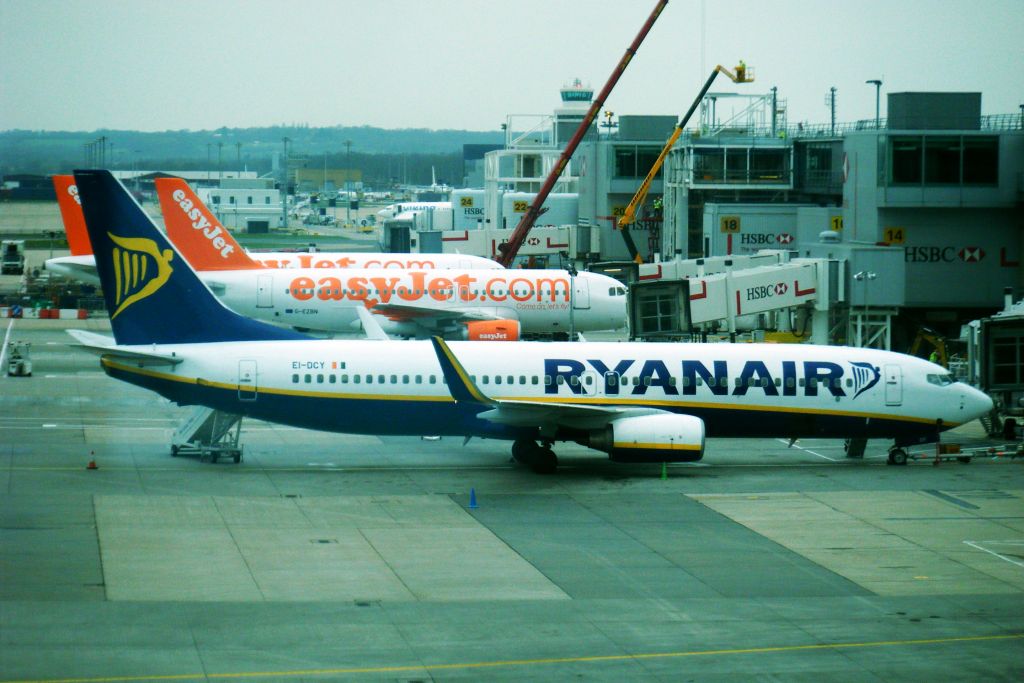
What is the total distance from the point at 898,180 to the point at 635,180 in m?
34.5

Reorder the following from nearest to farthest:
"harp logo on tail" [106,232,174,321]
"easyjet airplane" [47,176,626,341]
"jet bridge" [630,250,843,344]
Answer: "harp logo on tail" [106,232,174,321], "jet bridge" [630,250,843,344], "easyjet airplane" [47,176,626,341]

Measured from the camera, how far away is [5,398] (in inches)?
1879

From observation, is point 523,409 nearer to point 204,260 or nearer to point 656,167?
point 204,260

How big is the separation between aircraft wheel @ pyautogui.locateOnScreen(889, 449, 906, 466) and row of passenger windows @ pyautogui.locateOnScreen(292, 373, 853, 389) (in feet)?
9.93

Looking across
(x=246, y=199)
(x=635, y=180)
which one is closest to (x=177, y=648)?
(x=635, y=180)

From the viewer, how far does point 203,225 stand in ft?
206

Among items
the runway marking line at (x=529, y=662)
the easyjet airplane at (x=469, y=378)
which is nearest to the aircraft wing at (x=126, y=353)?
the easyjet airplane at (x=469, y=378)

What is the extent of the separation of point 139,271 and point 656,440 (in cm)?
1470

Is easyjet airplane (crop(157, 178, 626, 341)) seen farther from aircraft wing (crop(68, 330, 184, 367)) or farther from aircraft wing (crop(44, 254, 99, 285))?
aircraft wing (crop(68, 330, 184, 367))

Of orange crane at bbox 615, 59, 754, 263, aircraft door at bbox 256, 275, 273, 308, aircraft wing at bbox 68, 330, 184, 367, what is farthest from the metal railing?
aircraft wing at bbox 68, 330, 184, 367

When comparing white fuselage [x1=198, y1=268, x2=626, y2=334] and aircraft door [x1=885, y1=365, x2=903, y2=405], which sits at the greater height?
white fuselage [x1=198, y1=268, x2=626, y2=334]

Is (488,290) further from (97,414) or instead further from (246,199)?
(246,199)

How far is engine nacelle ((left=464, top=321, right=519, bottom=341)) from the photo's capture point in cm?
5572

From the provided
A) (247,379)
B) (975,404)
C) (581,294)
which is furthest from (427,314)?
(975,404)
